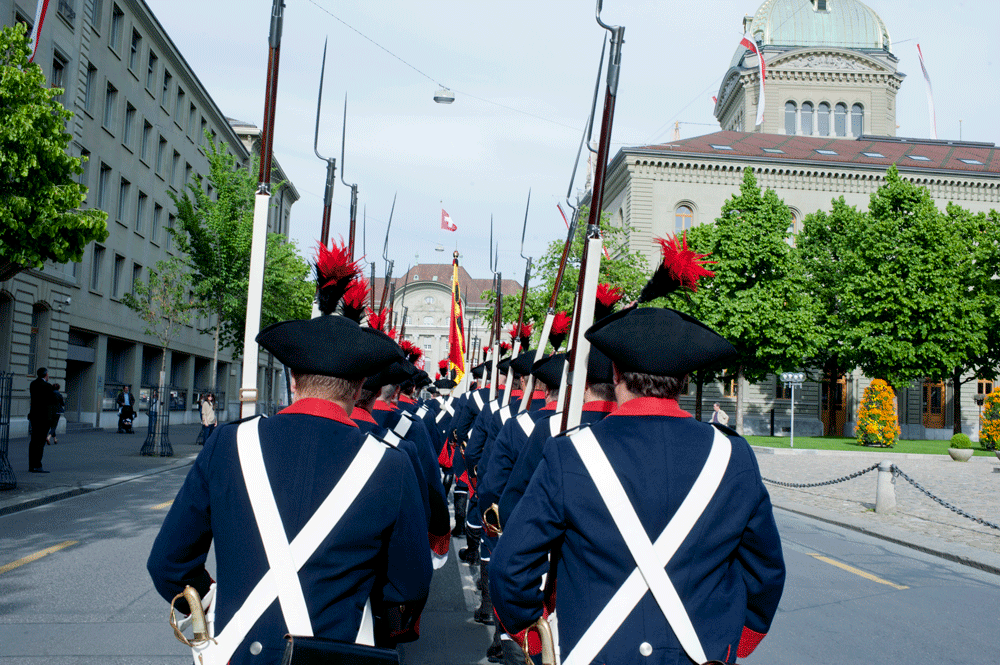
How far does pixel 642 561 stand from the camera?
91.7 inches

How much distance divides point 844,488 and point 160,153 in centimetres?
3266

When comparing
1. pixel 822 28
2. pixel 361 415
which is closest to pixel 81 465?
pixel 361 415

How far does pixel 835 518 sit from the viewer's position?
12.9m

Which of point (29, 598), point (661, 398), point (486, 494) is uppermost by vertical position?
point (661, 398)

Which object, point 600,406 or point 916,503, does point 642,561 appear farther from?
point 916,503

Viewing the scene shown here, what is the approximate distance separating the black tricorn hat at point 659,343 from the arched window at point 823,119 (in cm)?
6117

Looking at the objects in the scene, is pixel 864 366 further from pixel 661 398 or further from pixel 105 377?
pixel 661 398

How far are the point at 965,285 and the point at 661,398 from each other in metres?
47.8

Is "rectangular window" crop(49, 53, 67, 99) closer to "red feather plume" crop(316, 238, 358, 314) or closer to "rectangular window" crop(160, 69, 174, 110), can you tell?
"rectangular window" crop(160, 69, 174, 110)

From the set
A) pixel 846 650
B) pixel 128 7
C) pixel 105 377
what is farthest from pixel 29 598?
pixel 128 7

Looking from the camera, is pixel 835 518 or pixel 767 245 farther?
pixel 767 245

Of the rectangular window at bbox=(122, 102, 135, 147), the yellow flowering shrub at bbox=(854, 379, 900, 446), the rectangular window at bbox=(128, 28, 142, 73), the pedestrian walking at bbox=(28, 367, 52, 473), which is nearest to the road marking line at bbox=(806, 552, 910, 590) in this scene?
the pedestrian walking at bbox=(28, 367, 52, 473)

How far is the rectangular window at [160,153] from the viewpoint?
3853 cm

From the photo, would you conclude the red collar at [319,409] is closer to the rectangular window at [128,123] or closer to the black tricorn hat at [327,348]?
the black tricorn hat at [327,348]
